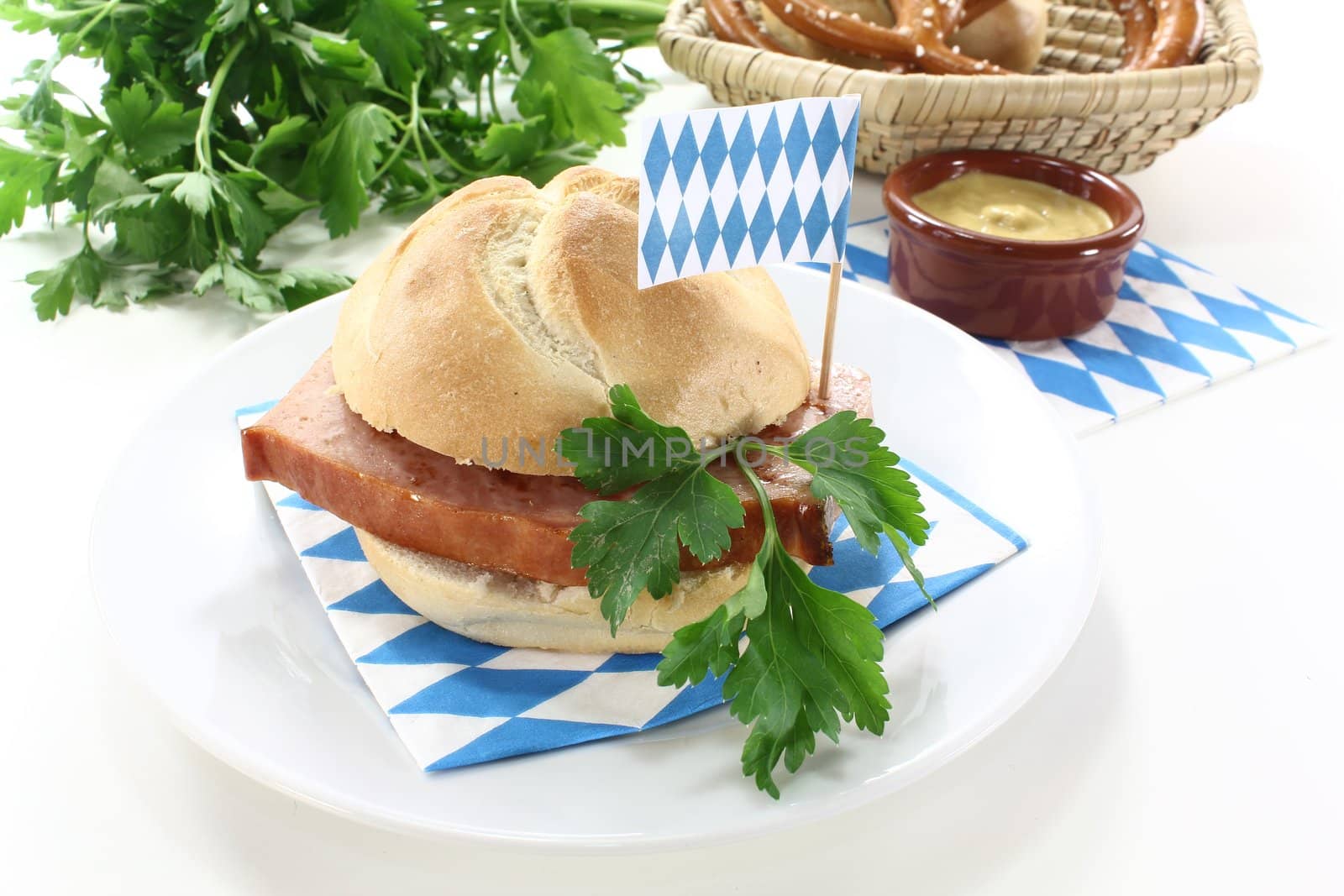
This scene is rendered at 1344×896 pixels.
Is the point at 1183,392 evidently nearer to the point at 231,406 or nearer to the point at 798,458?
the point at 798,458

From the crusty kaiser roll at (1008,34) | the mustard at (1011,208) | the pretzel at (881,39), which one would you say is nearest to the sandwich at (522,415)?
the mustard at (1011,208)

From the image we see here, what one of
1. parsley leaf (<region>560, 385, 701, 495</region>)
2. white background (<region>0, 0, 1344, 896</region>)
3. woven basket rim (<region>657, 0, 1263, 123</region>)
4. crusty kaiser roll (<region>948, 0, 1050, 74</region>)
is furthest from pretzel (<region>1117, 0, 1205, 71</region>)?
parsley leaf (<region>560, 385, 701, 495</region>)

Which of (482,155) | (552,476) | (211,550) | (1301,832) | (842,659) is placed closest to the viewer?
(842,659)

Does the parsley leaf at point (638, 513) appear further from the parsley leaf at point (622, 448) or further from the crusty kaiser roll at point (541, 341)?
the crusty kaiser roll at point (541, 341)

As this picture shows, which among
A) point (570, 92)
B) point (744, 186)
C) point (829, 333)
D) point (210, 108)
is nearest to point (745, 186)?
point (744, 186)

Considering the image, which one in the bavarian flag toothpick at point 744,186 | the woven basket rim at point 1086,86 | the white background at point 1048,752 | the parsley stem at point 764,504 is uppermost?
the bavarian flag toothpick at point 744,186

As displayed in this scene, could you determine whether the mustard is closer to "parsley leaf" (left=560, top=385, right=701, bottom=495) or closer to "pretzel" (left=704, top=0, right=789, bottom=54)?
"pretzel" (left=704, top=0, right=789, bottom=54)

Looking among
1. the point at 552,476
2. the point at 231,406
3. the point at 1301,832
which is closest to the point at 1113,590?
the point at 1301,832
